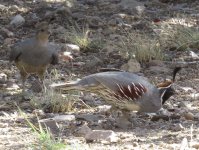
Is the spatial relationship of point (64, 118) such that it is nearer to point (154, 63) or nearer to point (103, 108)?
point (103, 108)

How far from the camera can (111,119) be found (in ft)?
21.7

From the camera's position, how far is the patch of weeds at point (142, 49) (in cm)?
930

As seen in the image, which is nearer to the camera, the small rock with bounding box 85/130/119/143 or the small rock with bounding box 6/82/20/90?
the small rock with bounding box 85/130/119/143

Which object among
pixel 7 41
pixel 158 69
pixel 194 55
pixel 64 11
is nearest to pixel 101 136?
pixel 158 69

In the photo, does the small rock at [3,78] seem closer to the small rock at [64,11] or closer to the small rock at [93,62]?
the small rock at [93,62]

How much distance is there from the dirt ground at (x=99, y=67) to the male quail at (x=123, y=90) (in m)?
0.23

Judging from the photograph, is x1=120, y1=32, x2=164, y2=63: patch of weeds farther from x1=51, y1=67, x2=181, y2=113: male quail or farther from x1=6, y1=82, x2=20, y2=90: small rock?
x1=51, y1=67, x2=181, y2=113: male quail

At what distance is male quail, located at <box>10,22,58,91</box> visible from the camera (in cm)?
814

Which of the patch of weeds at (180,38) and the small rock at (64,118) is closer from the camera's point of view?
the small rock at (64,118)

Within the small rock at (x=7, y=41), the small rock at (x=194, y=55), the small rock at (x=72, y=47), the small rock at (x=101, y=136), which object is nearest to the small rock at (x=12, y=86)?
the small rock at (x=72, y=47)

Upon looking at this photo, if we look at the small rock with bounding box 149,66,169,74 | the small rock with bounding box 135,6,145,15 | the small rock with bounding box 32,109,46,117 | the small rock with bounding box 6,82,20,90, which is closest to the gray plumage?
the small rock with bounding box 32,109,46,117

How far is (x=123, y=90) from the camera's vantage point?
20.0ft

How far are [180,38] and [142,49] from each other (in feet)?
3.08

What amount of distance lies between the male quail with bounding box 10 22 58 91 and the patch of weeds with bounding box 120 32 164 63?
1460mm
